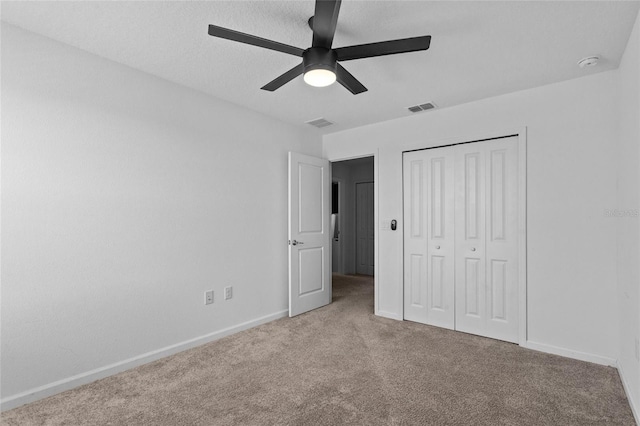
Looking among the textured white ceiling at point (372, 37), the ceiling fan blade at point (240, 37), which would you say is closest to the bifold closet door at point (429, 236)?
the textured white ceiling at point (372, 37)

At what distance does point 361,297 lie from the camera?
4.92m

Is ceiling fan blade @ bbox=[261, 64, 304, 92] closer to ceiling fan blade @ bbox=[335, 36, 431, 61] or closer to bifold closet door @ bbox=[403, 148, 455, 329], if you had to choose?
ceiling fan blade @ bbox=[335, 36, 431, 61]

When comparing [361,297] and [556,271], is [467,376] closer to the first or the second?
[556,271]

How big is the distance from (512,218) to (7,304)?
406 centimetres

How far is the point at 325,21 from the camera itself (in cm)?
162

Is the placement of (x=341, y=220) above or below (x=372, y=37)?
below

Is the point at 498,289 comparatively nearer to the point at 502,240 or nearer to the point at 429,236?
the point at 502,240

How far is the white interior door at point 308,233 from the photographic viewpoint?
13.1 feet

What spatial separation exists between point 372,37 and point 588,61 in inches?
67.7

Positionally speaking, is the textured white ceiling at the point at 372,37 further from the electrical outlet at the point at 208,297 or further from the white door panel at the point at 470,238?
the electrical outlet at the point at 208,297

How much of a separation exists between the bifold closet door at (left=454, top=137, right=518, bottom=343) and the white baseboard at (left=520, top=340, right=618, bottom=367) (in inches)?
6.7

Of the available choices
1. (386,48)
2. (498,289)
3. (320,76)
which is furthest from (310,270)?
(386,48)

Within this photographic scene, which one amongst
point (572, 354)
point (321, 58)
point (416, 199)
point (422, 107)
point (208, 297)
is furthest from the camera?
point (416, 199)

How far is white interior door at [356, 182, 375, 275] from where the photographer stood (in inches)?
276
